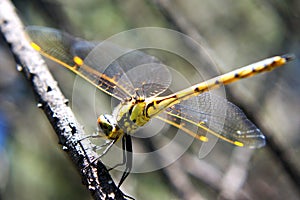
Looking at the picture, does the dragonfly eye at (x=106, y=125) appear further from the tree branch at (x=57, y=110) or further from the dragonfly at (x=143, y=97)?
the tree branch at (x=57, y=110)

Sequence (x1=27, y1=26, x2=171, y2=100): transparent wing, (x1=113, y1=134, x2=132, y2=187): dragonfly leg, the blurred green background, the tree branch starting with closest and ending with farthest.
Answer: the tree branch → (x1=113, y1=134, x2=132, y2=187): dragonfly leg → (x1=27, y1=26, x2=171, y2=100): transparent wing → the blurred green background

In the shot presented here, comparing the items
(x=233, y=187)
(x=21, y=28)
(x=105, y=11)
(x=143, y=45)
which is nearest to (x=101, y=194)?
(x=21, y=28)

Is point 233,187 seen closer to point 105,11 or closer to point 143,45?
point 143,45

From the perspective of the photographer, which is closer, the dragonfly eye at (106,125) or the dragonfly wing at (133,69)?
the dragonfly eye at (106,125)

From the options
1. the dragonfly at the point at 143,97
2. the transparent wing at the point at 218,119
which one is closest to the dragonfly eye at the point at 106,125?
the dragonfly at the point at 143,97

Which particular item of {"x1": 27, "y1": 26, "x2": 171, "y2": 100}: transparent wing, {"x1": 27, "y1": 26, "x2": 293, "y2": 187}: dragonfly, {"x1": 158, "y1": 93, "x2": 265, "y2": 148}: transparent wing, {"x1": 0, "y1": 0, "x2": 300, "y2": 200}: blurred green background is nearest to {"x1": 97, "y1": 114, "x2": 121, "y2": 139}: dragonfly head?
{"x1": 27, "y1": 26, "x2": 293, "y2": 187}: dragonfly

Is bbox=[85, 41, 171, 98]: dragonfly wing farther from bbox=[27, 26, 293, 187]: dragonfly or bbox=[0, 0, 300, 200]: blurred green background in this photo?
bbox=[0, 0, 300, 200]: blurred green background
